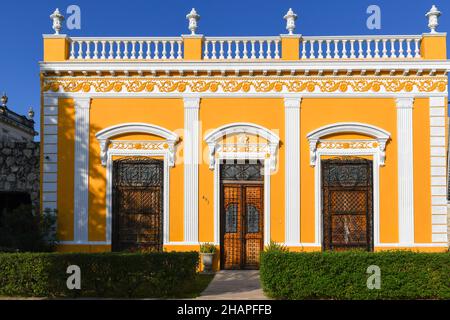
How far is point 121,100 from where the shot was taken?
14.1 m

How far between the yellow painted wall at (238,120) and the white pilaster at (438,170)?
3.62 metres

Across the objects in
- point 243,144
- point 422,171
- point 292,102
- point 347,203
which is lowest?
point 347,203

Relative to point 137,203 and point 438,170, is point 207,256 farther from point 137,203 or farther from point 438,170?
point 438,170

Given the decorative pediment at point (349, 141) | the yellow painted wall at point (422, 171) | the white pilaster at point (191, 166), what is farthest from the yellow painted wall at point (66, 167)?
the yellow painted wall at point (422, 171)

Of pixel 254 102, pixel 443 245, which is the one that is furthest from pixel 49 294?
pixel 443 245

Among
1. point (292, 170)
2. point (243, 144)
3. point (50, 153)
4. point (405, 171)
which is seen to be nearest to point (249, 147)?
point (243, 144)

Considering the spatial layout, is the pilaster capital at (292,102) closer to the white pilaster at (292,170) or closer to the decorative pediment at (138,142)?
the white pilaster at (292,170)

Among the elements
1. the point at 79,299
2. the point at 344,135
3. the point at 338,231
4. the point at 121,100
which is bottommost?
the point at 79,299

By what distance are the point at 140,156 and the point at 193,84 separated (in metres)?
2.21

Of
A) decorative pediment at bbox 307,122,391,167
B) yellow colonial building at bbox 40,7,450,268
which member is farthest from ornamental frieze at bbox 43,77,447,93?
decorative pediment at bbox 307,122,391,167

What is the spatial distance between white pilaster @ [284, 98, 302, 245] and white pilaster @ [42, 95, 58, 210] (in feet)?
18.6

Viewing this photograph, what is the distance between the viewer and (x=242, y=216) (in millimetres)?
14000

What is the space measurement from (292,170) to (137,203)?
3.90 m
